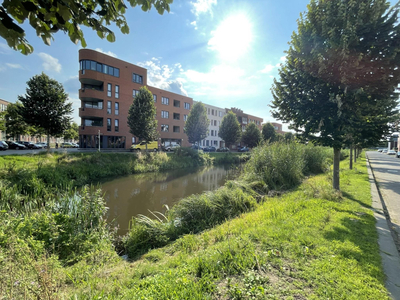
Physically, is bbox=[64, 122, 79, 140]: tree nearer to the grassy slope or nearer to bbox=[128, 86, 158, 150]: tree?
bbox=[128, 86, 158, 150]: tree

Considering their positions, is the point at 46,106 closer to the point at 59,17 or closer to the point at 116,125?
the point at 116,125

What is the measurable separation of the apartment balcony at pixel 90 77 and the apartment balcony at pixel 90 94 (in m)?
1.72

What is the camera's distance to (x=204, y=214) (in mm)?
6273

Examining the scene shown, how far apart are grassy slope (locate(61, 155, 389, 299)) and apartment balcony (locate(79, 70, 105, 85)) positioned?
31.9 m

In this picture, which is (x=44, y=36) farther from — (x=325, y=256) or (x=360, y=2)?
(x=360, y=2)

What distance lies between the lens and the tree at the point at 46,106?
52.2 ft

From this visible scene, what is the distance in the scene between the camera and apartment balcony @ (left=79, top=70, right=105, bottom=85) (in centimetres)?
2881

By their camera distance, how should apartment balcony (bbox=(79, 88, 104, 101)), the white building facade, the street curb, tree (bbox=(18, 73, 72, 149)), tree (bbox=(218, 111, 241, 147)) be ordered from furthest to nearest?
1. the white building facade
2. tree (bbox=(218, 111, 241, 147))
3. apartment balcony (bbox=(79, 88, 104, 101))
4. tree (bbox=(18, 73, 72, 149))
5. the street curb

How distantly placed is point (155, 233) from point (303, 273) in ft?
12.9

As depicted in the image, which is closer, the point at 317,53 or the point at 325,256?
the point at 325,256

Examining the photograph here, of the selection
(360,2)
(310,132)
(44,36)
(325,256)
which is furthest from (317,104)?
(44,36)

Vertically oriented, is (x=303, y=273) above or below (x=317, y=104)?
below

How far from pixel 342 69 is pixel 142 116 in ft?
66.6

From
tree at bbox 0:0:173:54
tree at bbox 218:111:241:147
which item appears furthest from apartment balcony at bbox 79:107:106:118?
tree at bbox 0:0:173:54
